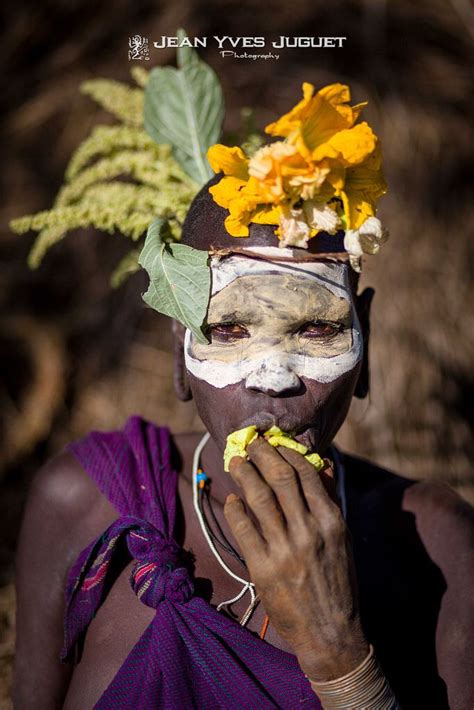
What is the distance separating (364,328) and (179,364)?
0.56 metres

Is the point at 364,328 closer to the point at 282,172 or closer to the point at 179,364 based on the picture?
the point at 179,364

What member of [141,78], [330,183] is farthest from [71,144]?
[330,183]

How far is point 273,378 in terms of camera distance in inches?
75.5

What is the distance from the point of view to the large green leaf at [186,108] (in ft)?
8.64

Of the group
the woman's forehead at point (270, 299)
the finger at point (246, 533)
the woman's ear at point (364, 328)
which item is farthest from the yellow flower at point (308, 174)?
the finger at point (246, 533)

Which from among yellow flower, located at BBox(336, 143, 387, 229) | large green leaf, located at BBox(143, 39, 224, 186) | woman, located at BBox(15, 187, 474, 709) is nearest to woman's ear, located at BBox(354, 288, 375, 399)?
woman, located at BBox(15, 187, 474, 709)

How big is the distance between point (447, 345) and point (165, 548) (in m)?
3.09

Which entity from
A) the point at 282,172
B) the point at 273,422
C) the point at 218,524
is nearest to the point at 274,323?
the point at 273,422

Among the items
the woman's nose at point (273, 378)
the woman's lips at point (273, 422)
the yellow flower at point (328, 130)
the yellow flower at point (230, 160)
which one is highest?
the yellow flower at point (328, 130)

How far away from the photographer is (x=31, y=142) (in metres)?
5.14

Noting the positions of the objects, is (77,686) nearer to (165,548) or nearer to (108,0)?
(165,548)

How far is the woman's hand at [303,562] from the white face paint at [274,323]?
0.82ft

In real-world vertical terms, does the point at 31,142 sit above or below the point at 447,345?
above

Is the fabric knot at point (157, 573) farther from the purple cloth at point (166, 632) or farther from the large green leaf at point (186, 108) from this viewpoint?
the large green leaf at point (186, 108)
